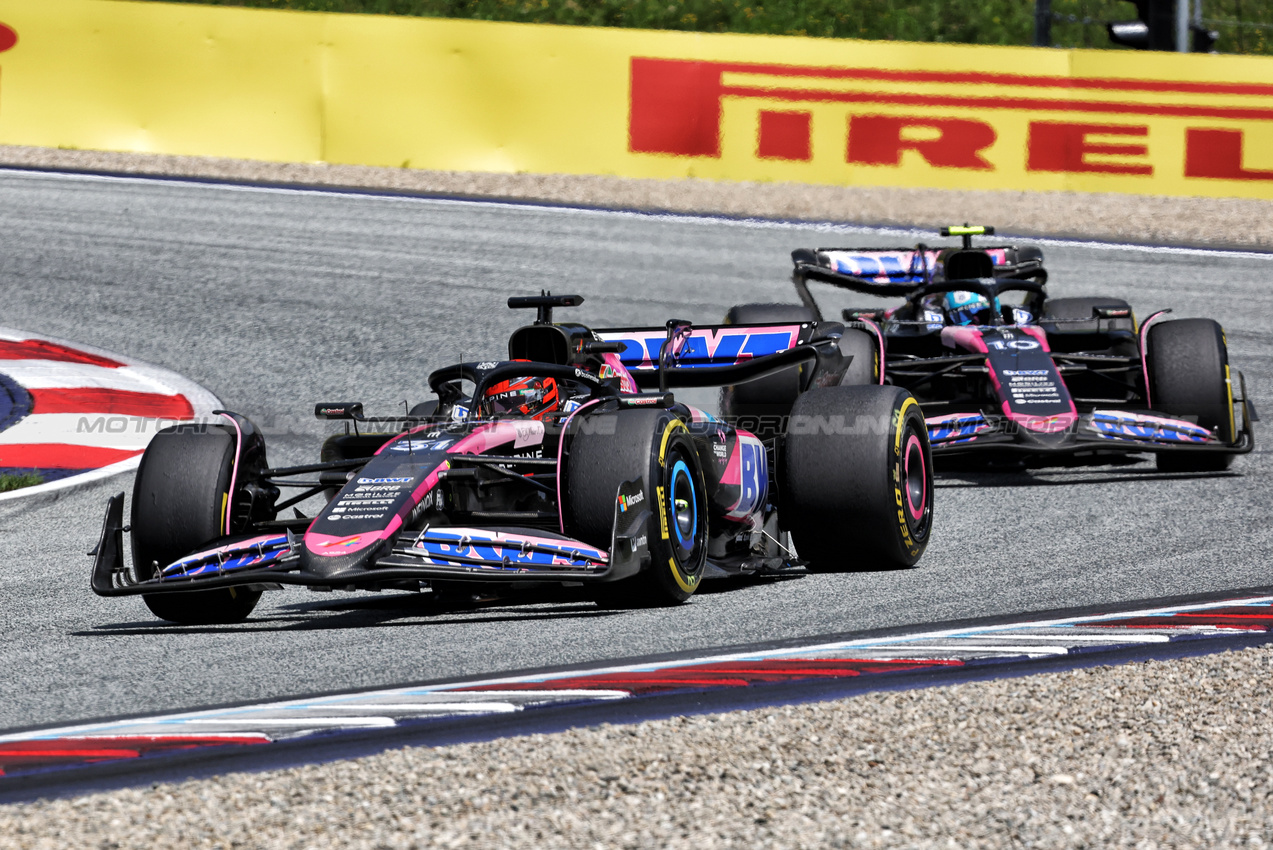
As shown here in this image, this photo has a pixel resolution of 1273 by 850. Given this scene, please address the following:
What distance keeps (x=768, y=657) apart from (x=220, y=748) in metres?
1.89

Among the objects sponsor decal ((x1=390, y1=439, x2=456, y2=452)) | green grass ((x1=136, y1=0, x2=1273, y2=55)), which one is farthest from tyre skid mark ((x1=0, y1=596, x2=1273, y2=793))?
green grass ((x1=136, y1=0, x2=1273, y2=55))

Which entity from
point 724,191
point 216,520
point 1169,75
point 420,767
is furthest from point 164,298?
point 420,767

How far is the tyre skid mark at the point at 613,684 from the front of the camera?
4.83 metres

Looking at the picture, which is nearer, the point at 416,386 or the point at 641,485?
the point at 641,485

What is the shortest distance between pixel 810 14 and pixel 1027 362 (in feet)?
52.9

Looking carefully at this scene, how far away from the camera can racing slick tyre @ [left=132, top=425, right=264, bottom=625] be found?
687 cm

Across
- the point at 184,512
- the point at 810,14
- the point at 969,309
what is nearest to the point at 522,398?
the point at 184,512

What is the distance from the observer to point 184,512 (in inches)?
271

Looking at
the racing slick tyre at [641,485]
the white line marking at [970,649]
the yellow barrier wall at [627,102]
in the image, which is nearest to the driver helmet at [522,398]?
the racing slick tyre at [641,485]

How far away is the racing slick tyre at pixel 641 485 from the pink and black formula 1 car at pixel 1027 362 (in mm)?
3333

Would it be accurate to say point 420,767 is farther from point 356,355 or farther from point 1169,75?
point 1169,75

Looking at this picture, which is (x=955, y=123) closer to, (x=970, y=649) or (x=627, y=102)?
(x=627, y=102)

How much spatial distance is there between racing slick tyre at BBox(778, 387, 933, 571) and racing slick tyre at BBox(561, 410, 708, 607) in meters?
0.83

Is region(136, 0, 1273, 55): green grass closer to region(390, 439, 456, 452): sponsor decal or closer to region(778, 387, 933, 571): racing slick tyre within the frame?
region(778, 387, 933, 571): racing slick tyre
